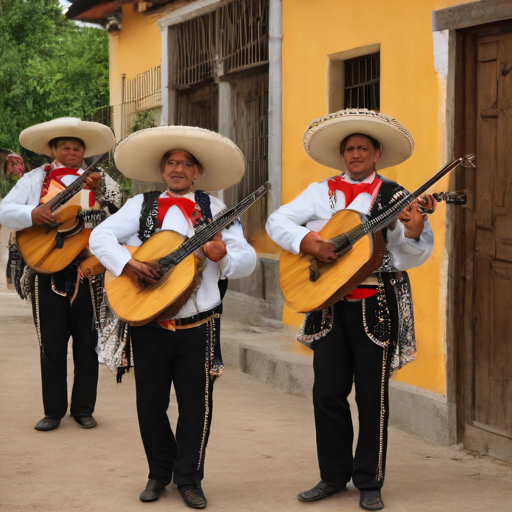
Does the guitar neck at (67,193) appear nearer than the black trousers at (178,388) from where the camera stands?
No

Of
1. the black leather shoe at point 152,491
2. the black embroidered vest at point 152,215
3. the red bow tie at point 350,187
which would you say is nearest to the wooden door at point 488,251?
the red bow tie at point 350,187

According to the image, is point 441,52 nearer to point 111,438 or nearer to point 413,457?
point 413,457

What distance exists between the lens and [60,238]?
5.82 meters

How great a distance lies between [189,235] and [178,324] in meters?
0.44

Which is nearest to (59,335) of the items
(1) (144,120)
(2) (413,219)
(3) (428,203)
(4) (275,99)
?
(2) (413,219)

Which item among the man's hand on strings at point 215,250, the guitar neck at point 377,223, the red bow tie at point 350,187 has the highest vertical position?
the red bow tie at point 350,187

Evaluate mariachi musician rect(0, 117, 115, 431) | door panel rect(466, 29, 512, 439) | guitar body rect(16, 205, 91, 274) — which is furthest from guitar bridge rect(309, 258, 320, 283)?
guitar body rect(16, 205, 91, 274)

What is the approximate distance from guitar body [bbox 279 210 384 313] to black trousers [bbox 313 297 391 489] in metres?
0.19

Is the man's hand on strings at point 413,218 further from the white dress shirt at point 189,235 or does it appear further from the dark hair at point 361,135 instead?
the white dress shirt at point 189,235

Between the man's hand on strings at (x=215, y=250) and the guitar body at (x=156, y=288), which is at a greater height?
the man's hand on strings at (x=215, y=250)

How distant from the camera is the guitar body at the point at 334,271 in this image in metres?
4.20

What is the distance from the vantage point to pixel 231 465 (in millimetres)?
5191

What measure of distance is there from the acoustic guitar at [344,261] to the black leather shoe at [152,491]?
1.10 metres

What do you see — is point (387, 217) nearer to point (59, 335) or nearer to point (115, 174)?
point (59, 335)
